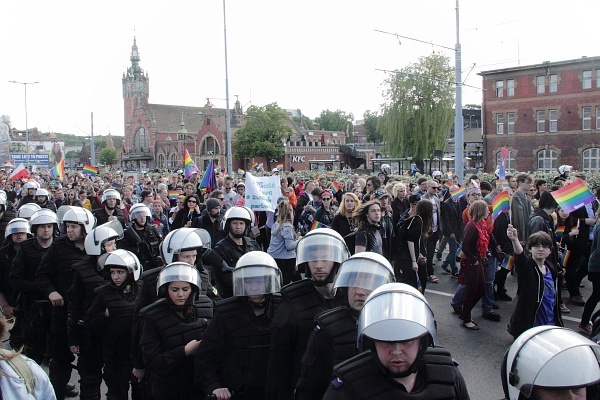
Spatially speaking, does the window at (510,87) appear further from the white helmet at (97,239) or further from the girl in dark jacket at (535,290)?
the white helmet at (97,239)

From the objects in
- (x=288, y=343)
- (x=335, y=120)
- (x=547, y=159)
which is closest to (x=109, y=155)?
(x=335, y=120)

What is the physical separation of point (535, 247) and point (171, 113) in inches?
4408

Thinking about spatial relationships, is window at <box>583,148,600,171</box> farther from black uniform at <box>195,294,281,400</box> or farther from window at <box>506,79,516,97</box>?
black uniform at <box>195,294,281,400</box>

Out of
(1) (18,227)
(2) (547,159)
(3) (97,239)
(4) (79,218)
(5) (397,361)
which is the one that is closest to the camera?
(5) (397,361)

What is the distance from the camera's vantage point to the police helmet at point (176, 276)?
3.92m

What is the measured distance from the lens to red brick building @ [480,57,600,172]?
132ft

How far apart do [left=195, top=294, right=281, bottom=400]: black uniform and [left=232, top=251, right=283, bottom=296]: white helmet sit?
0.17m

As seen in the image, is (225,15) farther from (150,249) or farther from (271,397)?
(271,397)

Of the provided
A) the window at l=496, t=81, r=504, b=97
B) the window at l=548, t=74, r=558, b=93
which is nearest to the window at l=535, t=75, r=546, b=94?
the window at l=548, t=74, r=558, b=93

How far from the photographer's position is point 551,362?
2049mm

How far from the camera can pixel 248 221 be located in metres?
5.91

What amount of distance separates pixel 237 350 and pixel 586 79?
141 ft

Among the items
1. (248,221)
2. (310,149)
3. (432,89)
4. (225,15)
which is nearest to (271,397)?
(248,221)

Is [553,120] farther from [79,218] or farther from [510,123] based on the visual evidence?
[79,218]
